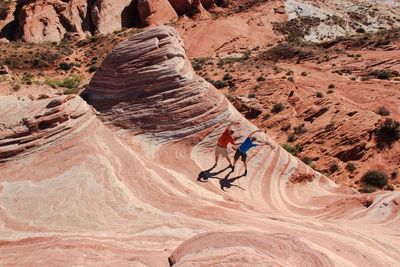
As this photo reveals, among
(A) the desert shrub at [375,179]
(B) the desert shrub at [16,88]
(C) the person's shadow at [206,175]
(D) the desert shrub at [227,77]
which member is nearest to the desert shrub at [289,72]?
(D) the desert shrub at [227,77]

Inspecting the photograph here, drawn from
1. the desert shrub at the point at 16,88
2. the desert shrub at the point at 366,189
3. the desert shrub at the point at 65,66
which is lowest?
the desert shrub at the point at 366,189

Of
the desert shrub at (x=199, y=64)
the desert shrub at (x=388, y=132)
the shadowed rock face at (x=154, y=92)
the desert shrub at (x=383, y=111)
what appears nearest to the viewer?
the shadowed rock face at (x=154, y=92)

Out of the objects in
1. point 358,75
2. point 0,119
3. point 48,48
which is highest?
point 0,119

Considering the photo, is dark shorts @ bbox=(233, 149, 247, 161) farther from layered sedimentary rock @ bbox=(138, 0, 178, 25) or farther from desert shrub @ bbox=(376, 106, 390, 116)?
layered sedimentary rock @ bbox=(138, 0, 178, 25)

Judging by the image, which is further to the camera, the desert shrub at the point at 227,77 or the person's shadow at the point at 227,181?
the desert shrub at the point at 227,77

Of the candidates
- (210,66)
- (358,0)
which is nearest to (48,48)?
(210,66)

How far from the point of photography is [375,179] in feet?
59.0

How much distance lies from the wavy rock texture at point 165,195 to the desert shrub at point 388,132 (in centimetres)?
853

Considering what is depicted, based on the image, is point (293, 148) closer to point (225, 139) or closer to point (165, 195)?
point (225, 139)

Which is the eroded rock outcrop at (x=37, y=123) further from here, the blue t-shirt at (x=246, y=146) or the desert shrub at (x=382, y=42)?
the desert shrub at (x=382, y=42)

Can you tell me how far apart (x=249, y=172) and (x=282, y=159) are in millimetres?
1413

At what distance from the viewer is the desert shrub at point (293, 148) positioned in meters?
21.5

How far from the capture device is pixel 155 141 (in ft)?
40.5

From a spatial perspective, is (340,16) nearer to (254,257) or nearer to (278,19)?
(278,19)
